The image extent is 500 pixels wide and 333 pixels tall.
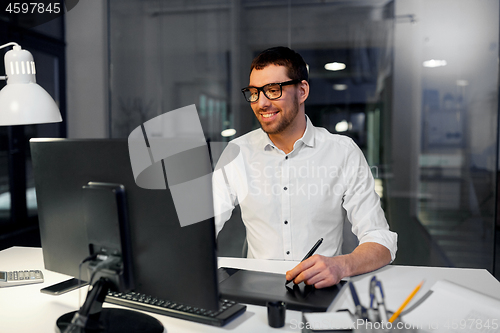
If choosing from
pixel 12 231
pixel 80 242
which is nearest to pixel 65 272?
pixel 80 242

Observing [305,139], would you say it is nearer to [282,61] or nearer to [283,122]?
[283,122]

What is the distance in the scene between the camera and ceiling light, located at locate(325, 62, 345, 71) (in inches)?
122

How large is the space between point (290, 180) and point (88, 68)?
257cm

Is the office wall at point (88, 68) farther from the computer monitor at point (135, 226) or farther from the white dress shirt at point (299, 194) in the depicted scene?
the computer monitor at point (135, 226)

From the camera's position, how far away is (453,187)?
306 cm

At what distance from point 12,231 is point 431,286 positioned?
4.57m

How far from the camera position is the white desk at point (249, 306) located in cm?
99

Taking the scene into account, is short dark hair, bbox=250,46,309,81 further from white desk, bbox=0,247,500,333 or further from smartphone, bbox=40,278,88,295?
Result: smartphone, bbox=40,278,88,295

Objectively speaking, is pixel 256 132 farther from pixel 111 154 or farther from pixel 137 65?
pixel 137 65

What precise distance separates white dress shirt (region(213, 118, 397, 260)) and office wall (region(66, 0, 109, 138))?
84.8 inches

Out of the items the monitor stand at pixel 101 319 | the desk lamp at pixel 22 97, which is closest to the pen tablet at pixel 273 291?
the monitor stand at pixel 101 319

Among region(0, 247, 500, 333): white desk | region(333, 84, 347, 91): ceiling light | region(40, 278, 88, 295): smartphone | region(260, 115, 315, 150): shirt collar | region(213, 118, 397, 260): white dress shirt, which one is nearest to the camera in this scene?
region(0, 247, 500, 333): white desk

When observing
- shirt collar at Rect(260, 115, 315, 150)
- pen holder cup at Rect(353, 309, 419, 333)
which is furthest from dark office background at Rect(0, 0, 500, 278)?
pen holder cup at Rect(353, 309, 419, 333)

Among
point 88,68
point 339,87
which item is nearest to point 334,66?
point 339,87
